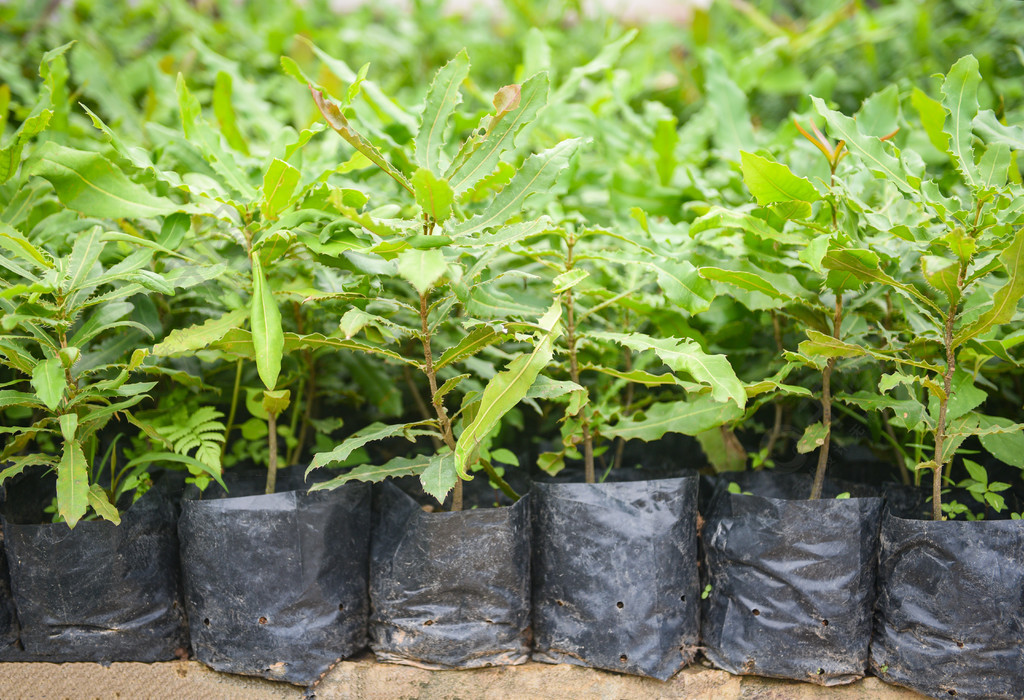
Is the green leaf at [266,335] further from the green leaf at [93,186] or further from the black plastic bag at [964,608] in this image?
the black plastic bag at [964,608]

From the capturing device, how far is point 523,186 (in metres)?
0.92

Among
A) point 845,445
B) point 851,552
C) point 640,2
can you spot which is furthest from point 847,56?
point 851,552

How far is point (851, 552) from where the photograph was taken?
0.99 metres

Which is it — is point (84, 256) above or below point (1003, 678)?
above

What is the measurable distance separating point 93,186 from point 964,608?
1371 millimetres

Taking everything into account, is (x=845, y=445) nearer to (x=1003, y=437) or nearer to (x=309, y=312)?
(x=1003, y=437)

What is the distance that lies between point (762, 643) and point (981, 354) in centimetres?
54

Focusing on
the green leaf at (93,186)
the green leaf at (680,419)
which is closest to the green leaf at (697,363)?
the green leaf at (680,419)

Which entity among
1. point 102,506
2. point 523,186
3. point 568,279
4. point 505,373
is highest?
point 523,186

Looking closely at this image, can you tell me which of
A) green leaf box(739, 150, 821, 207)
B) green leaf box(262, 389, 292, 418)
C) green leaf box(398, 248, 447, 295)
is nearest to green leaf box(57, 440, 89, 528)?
green leaf box(262, 389, 292, 418)

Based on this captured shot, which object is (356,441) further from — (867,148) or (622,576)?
(867,148)

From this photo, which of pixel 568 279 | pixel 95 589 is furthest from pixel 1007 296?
pixel 95 589

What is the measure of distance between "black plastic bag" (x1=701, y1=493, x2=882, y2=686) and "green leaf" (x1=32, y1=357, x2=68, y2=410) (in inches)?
37.9

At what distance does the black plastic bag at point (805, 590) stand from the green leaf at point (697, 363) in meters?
0.25
